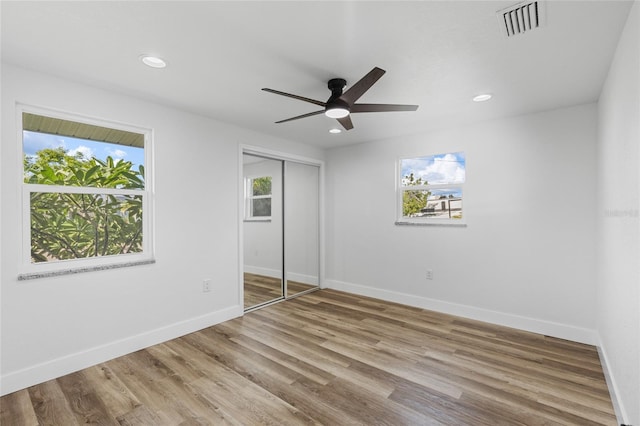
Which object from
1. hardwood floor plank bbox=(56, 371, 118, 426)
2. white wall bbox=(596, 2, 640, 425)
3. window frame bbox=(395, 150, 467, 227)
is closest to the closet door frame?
window frame bbox=(395, 150, 467, 227)

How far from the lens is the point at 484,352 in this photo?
2.81 m

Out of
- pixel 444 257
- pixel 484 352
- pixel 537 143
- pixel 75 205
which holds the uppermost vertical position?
pixel 537 143

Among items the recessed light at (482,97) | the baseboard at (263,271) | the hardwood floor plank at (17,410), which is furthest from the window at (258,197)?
the recessed light at (482,97)

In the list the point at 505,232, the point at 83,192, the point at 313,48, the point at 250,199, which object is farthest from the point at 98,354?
the point at 505,232

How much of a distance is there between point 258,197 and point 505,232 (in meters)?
3.20

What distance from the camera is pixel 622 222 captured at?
1856mm

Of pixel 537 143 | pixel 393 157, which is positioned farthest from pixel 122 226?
pixel 537 143

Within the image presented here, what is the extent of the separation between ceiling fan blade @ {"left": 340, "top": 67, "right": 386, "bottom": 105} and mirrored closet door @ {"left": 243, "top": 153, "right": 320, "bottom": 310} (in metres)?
2.12

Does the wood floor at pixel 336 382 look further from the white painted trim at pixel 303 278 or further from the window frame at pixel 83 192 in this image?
the white painted trim at pixel 303 278

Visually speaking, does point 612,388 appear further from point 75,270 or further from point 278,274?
point 75,270

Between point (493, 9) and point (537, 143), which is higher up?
point (493, 9)

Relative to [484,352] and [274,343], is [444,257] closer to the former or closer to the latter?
[484,352]

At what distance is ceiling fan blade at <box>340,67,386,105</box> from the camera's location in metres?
1.90

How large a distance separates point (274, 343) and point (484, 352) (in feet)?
6.65
